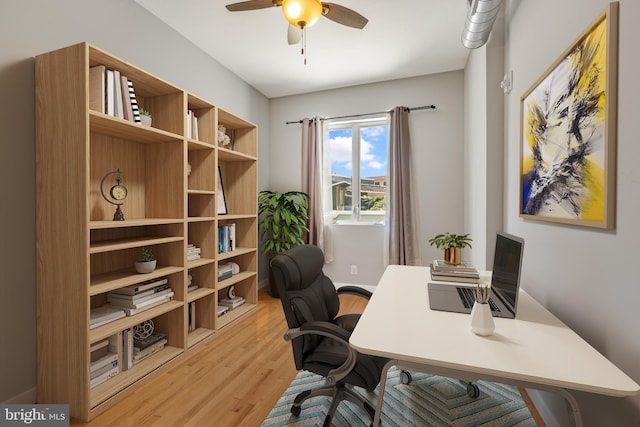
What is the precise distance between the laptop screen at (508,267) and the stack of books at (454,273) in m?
0.14

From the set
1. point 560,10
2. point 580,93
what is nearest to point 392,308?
point 580,93

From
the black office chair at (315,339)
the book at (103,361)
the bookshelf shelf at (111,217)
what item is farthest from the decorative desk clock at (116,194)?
the black office chair at (315,339)

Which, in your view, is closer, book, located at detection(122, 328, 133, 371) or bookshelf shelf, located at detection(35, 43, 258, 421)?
bookshelf shelf, located at detection(35, 43, 258, 421)

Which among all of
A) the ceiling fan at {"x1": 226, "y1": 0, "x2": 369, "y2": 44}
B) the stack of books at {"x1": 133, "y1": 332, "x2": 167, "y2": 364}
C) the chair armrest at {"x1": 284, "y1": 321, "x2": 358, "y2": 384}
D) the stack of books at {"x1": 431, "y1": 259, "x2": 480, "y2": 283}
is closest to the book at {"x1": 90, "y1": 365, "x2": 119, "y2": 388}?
the stack of books at {"x1": 133, "y1": 332, "x2": 167, "y2": 364}

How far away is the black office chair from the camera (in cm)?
135

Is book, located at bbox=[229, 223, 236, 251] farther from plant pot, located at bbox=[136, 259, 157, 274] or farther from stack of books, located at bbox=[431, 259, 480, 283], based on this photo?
stack of books, located at bbox=[431, 259, 480, 283]

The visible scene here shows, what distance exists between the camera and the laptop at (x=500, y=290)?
1.27 meters

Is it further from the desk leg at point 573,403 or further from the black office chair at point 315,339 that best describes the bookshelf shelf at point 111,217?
the desk leg at point 573,403

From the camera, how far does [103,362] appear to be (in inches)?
72.6

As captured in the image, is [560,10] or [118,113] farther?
[118,113]

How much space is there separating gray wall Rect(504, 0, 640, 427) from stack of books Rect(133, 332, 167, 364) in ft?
8.34

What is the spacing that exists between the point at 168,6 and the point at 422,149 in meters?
2.95

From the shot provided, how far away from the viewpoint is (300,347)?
1.47m

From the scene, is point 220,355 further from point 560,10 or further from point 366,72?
point 366,72
